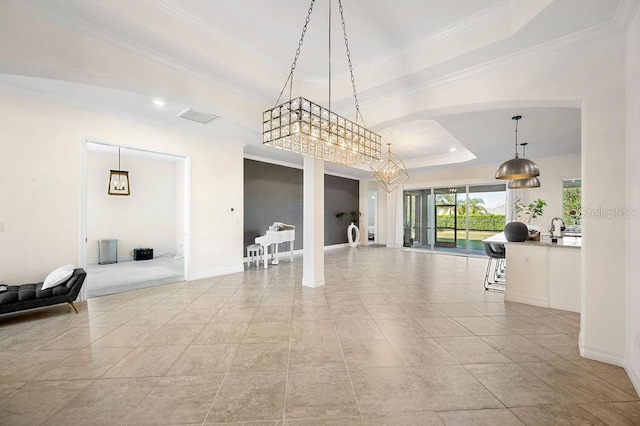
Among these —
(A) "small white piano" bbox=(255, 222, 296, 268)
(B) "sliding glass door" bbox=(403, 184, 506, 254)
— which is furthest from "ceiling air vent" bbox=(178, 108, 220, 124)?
(B) "sliding glass door" bbox=(403, 184, 506, 254)

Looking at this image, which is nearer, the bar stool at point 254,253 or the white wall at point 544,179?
the bar stool at point 254,253

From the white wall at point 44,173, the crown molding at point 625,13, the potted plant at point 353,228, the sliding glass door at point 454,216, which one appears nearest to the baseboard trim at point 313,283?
the white wall at point 44,173

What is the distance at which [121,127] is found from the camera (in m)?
4.49

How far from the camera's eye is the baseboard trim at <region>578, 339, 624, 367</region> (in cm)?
233

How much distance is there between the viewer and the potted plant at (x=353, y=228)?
35.0 feet

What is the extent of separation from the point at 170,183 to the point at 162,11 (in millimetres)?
7551

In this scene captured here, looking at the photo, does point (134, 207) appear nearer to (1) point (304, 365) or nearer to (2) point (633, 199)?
(1) point (304, 365)

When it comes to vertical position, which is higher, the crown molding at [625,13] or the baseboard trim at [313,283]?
the crown molding at [625,13]

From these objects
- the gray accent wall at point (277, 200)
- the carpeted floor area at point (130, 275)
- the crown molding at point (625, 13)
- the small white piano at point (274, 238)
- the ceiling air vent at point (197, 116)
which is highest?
the ceiling air vent at point (197, 116)

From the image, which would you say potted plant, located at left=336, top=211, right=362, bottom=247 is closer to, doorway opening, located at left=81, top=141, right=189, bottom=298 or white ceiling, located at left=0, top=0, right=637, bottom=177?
doorway opening, located at left=81, top=141, right=189, bottom=298

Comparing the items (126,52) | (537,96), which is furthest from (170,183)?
(537,96)

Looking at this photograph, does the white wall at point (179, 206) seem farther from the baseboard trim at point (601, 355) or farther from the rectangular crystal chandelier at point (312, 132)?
the baseboard trim at point (601, 355)

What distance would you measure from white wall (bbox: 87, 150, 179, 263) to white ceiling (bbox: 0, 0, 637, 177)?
14.2 feet

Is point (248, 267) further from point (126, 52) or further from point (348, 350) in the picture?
point (126, 52)
